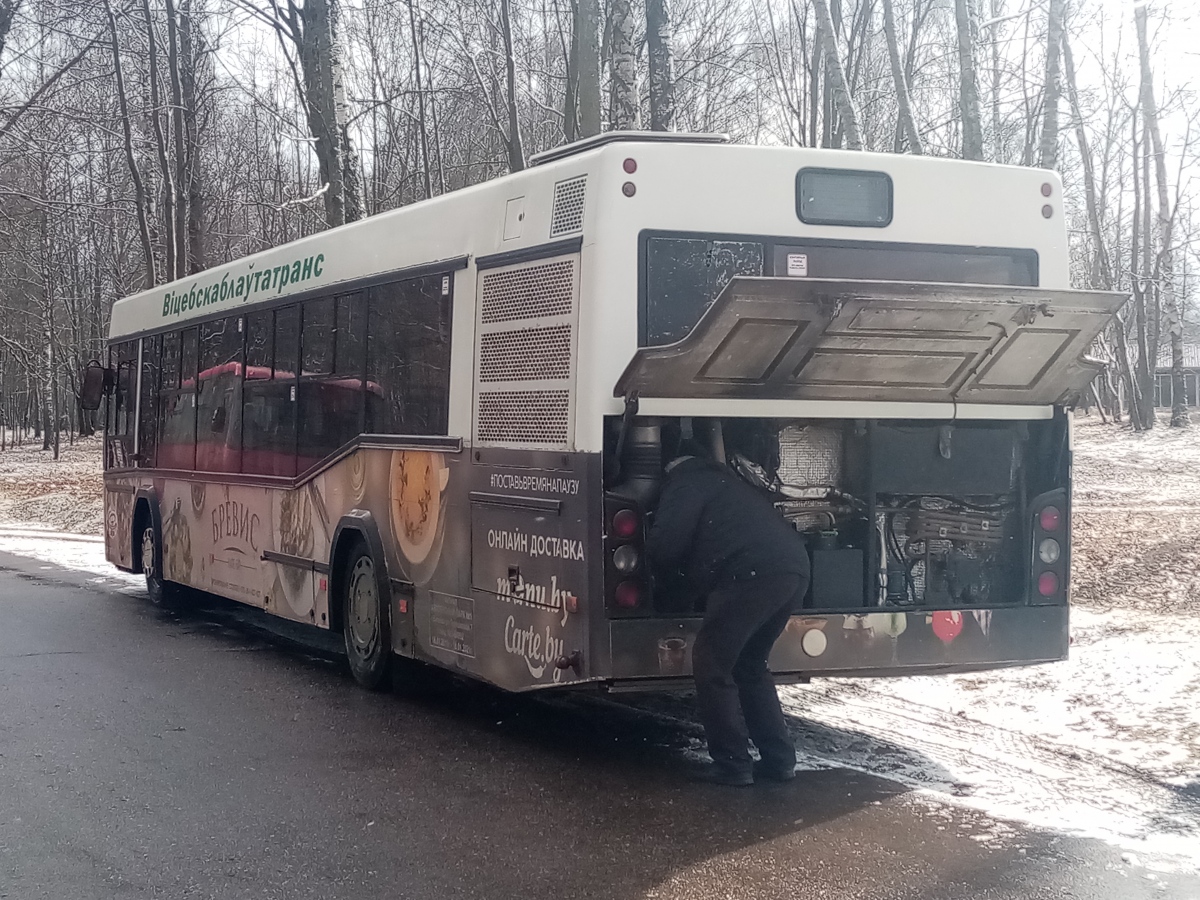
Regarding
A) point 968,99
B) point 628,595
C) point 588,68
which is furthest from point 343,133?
point 628,595

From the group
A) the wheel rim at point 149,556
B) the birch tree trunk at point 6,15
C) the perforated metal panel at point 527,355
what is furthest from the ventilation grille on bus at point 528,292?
the birch tree trunk at point 6,15

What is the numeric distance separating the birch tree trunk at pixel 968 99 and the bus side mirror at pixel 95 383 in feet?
31.4

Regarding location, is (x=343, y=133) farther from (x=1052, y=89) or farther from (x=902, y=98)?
(x=1052, y=89)

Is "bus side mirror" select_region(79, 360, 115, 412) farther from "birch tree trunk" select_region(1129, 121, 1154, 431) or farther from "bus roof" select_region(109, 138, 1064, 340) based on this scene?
"birch tree trunk" select_region(1129, 121, 1154, 431)

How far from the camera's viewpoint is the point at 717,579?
6305 mm

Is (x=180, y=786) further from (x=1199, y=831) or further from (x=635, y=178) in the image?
(x=1199, y=831)

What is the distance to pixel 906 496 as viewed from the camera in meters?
7.14

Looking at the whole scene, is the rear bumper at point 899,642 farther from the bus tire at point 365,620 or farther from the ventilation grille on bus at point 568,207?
the bus tire at point 365,620

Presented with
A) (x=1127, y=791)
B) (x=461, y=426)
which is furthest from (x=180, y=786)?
(x=1127, y=791)

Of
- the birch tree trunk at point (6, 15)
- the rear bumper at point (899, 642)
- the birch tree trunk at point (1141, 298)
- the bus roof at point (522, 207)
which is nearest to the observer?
the rear bumper at point (899, 642)

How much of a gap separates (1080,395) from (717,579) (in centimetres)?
216

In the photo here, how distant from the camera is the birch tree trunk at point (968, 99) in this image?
15516 millimetres

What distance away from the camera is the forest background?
60.1 feet

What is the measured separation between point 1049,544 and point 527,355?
288cm
